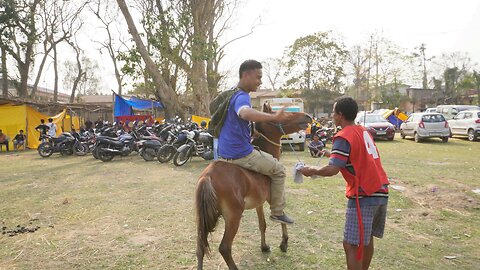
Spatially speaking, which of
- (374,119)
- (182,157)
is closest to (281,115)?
(182,157)

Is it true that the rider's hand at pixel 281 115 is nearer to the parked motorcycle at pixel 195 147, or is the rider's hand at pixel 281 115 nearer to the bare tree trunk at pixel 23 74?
the parked motorcycle at pixel 195 147

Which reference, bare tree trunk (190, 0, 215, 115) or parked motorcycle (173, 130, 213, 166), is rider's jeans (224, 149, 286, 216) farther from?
bare tree trunk (190, 0, 215, 115)

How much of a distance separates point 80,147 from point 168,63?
724cm

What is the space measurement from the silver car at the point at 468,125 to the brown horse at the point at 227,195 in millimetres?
17066

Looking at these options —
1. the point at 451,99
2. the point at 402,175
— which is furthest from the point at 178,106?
the point at 451,99

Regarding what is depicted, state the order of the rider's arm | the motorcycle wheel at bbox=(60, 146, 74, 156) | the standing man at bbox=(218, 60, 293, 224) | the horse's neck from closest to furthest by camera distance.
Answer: the rider's arm → the standing man at bbox=(218, 60, 293, 224) → the horse's neck → the motorcycle wheel at bbox=(60, 146, 74, 156)

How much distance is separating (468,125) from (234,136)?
18.1m

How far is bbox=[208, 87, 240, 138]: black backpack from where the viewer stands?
3.39 meters

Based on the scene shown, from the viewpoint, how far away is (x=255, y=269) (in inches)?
145

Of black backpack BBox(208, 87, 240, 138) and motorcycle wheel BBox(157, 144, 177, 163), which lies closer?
black backpack BBox(208, 87, 240, 138)

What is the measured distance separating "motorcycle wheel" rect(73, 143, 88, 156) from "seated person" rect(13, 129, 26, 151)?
17.3 ft

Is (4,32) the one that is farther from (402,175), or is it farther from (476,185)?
(476,185)

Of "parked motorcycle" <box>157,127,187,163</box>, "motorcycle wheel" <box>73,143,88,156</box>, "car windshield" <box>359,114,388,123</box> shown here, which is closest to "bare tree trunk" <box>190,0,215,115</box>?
"motorcycle wheel" <box>73,143,88,156</box>

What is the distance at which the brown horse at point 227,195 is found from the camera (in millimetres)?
3107
